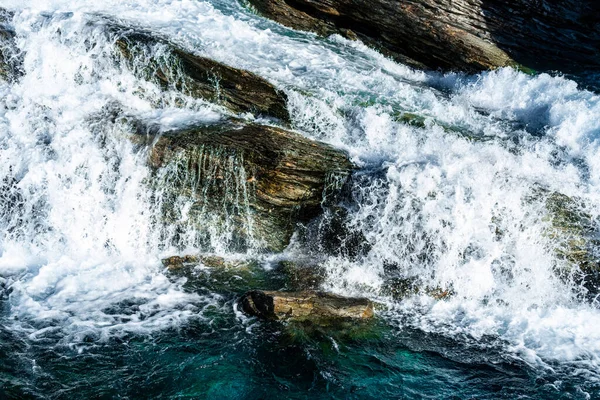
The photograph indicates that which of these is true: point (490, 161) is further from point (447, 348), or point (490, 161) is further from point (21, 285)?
point (21, 285)

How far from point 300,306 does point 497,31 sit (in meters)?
10.00

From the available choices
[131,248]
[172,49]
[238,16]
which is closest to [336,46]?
[238,16]

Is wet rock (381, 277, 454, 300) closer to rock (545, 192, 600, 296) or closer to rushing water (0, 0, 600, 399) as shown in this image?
rushing water (0, 0, 600, 399)

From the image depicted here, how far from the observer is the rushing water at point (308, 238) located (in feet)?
24.7

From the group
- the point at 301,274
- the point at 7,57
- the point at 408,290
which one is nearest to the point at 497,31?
the point at 408,290

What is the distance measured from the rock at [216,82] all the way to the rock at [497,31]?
532 centimetres

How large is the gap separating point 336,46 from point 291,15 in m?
1.66

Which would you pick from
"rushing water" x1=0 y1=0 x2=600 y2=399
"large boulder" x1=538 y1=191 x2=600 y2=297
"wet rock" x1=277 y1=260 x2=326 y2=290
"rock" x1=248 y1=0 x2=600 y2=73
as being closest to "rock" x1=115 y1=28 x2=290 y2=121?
"rushing water" x1=0 y1=0 x2=600 y2=399

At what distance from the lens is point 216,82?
38.7 feet

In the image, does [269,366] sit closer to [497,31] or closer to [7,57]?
[7,57]

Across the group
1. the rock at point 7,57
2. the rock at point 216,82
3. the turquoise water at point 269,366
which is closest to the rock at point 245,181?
the rock at point 216,82

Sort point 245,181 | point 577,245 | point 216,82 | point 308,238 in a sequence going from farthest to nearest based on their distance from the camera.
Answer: point 216,82, point 308,238, point 245,181, point 577,245

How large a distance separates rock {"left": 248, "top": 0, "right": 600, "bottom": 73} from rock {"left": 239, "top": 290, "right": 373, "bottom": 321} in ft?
28.5

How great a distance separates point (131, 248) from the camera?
33.4ft
